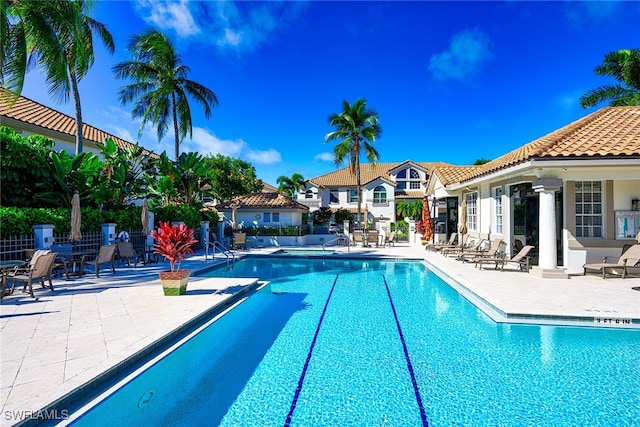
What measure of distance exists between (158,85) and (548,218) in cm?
2600

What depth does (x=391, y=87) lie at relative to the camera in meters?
27.6

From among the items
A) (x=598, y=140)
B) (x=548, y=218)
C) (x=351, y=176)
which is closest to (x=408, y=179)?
(x=351, y=176)

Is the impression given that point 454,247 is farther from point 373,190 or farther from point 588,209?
point 373,190

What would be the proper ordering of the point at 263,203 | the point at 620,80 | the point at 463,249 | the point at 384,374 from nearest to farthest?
the point at 384,374
the point at 463,249
the point at 620,80
the point at 263,203

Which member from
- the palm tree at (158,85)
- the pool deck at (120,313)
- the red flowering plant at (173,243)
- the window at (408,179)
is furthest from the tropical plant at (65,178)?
the window at (408,179)

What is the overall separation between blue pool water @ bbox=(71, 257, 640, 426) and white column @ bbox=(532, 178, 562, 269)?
185 inches

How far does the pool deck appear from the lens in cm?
432

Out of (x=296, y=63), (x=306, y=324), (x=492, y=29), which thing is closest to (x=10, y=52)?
(x=306, y=324)

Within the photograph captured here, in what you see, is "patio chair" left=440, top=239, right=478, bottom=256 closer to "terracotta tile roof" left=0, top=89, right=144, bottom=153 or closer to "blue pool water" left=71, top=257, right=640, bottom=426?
"blue pool water" left=71, top=257, right=640, bottom=426

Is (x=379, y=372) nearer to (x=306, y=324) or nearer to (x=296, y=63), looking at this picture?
(x=306, y=324)

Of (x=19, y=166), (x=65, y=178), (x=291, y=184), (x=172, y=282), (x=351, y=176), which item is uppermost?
(x=351, y=176)

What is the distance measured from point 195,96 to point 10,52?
14.8 metres

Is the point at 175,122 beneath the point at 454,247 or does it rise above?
above

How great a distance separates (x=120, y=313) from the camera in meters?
7.20
